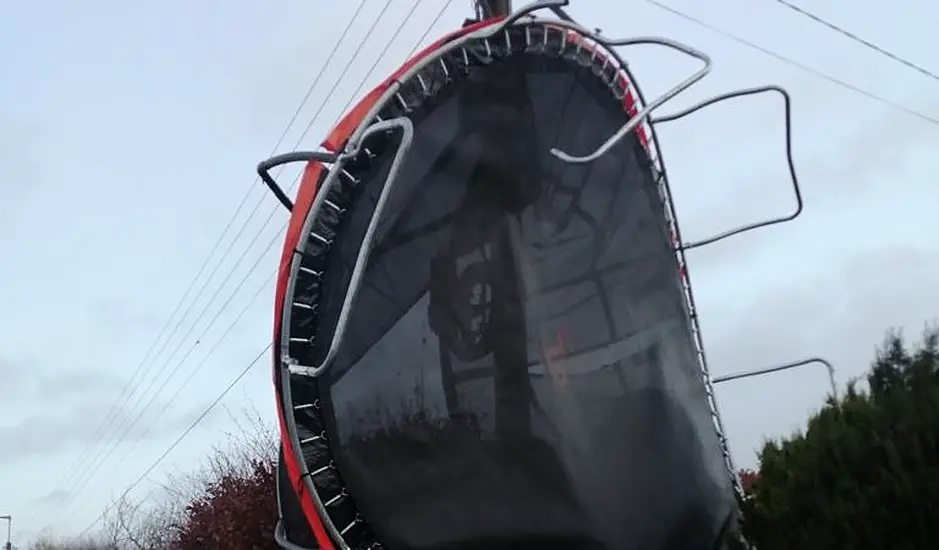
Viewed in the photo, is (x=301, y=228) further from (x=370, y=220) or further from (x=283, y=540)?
(x=283, y=540)

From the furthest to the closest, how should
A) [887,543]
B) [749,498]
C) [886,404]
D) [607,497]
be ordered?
[607,497] → [749,498] → [886,404] → [887,543]

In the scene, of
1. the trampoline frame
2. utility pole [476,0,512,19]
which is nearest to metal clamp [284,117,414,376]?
the trampoline frame

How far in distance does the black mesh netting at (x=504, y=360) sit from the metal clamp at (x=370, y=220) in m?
0.18

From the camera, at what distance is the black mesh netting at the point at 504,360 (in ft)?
18.5

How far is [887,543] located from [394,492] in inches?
102

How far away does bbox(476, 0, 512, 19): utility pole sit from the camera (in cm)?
806

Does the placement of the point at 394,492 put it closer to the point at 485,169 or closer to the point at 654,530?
the point at 654,530

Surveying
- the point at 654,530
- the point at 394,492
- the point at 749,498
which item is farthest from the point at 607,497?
the point at 394,492

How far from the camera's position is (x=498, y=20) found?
21.1 feet

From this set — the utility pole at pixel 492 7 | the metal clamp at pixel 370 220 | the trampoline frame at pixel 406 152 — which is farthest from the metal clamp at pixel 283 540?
the utility pole at pixel 492 7

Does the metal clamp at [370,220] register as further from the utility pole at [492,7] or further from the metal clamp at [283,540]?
the utility pole at [492,7]

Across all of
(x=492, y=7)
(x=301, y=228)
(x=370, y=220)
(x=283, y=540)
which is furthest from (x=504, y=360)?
(x=492, y=7)

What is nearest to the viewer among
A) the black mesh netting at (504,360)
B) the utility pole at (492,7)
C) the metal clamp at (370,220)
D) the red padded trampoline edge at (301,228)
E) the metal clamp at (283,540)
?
the metal clamp at (370,220)

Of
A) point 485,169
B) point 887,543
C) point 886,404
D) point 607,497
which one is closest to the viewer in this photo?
point 887,543
